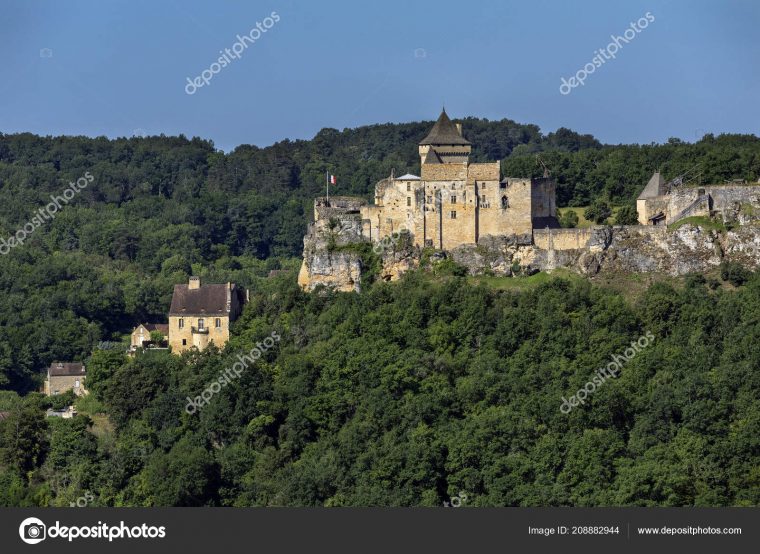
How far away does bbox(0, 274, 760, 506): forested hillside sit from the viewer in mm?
55969

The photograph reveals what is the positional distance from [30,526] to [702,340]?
1066 inches

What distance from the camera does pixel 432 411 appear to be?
196 ft

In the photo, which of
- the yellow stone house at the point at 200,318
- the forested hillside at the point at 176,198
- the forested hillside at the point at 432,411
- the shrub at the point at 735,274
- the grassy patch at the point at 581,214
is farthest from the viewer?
the forested hillside at the point at 176,198

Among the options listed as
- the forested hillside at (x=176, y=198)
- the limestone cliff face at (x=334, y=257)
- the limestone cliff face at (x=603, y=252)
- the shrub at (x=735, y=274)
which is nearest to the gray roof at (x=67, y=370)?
the forested hillside at (x=176, y=198)

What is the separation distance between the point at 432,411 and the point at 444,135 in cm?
1461

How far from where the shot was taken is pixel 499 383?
60438 mm

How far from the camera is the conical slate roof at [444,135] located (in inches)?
2783

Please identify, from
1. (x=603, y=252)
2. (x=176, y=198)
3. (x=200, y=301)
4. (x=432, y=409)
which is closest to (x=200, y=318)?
(x=200, y=301)

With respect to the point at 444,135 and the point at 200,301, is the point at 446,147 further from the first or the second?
the point at 200,301

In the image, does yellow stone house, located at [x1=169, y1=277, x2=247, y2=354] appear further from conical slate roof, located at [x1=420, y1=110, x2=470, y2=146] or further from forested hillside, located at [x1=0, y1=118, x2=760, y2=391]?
forested hillside, located at [x1=0, y1=118, x2=760, y2=391]

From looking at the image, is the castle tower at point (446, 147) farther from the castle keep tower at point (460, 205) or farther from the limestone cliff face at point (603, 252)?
the limestone cliff face at point (603, 252)

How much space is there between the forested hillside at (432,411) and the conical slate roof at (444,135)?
6.75 meters

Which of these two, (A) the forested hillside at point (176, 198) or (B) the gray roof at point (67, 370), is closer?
(B) the gray roof at point (67, 370)

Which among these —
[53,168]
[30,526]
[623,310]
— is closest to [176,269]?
[53,168]
